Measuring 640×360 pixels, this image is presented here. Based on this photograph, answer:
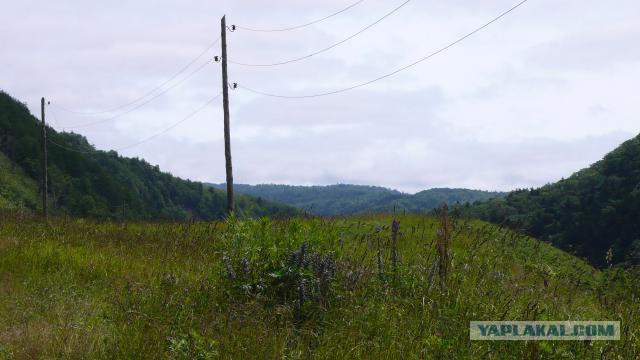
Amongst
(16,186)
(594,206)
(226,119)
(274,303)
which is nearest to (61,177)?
(16,186)

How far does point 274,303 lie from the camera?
248 inches

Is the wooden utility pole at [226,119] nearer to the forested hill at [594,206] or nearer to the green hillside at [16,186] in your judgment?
the forested hill at [594,206]

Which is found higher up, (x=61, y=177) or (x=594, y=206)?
(x=61, y=177)

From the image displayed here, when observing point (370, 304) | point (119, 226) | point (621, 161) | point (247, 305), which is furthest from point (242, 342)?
point (621, 161)

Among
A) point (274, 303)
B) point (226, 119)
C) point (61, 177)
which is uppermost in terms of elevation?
point (61, 177)

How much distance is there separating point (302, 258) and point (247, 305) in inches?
36.7

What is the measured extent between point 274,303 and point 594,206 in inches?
2834

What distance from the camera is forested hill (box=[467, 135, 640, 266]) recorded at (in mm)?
63125

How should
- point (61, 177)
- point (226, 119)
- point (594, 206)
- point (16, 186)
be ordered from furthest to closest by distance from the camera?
point (61, 177)
point (16, 186)
point (594, 206)
point (226, 119)

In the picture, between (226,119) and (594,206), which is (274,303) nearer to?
(226,119)

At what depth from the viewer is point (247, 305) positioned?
591 centimetres

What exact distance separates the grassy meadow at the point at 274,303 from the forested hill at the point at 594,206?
180ft

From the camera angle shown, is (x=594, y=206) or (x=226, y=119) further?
(x=594, y=206)

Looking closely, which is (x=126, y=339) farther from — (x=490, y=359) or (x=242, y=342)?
(x=490, y=359)
